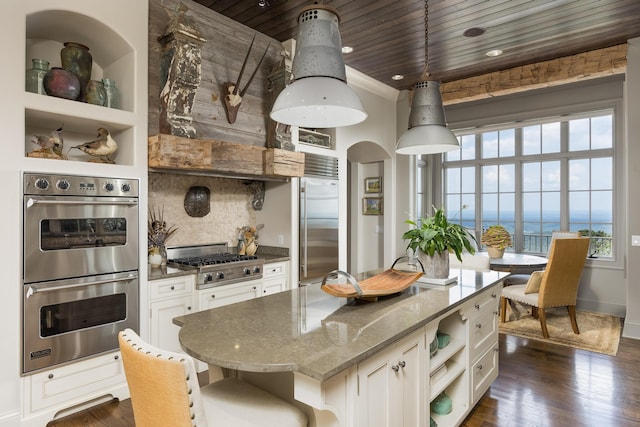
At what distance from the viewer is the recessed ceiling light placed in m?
3.72

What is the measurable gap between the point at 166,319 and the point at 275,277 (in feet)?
3.76

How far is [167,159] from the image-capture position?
2.96 meters

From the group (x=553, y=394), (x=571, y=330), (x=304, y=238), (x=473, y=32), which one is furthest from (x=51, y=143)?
(x=571, y=330)

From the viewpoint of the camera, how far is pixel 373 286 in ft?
7.62

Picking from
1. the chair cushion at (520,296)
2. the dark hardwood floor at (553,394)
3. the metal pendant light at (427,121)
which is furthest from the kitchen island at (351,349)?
A: the chair cushion at (520,296)

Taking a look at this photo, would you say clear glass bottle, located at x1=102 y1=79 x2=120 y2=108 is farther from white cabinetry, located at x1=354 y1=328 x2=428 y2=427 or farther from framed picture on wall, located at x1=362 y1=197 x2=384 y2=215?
framed picture on wall, located at x1=362 y1=197 x2=384 y2=215

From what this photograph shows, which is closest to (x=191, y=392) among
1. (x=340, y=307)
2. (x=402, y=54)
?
(x=340, y=307)

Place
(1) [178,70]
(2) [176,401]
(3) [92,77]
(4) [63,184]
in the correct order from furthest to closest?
(3) [92,77] < (1) [178,70] < (4) [63,184] < (2) [176,401]

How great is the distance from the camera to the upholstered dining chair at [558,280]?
401 centimetres

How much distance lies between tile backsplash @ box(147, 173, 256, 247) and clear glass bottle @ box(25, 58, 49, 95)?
43.0 inches

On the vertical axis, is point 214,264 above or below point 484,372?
above

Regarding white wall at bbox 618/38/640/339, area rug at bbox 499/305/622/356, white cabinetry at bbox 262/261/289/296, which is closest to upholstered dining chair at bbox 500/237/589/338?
area rug at bbox 499/305/622/356

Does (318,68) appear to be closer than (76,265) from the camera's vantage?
Yes

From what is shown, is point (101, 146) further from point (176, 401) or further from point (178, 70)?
point (176, 401)
